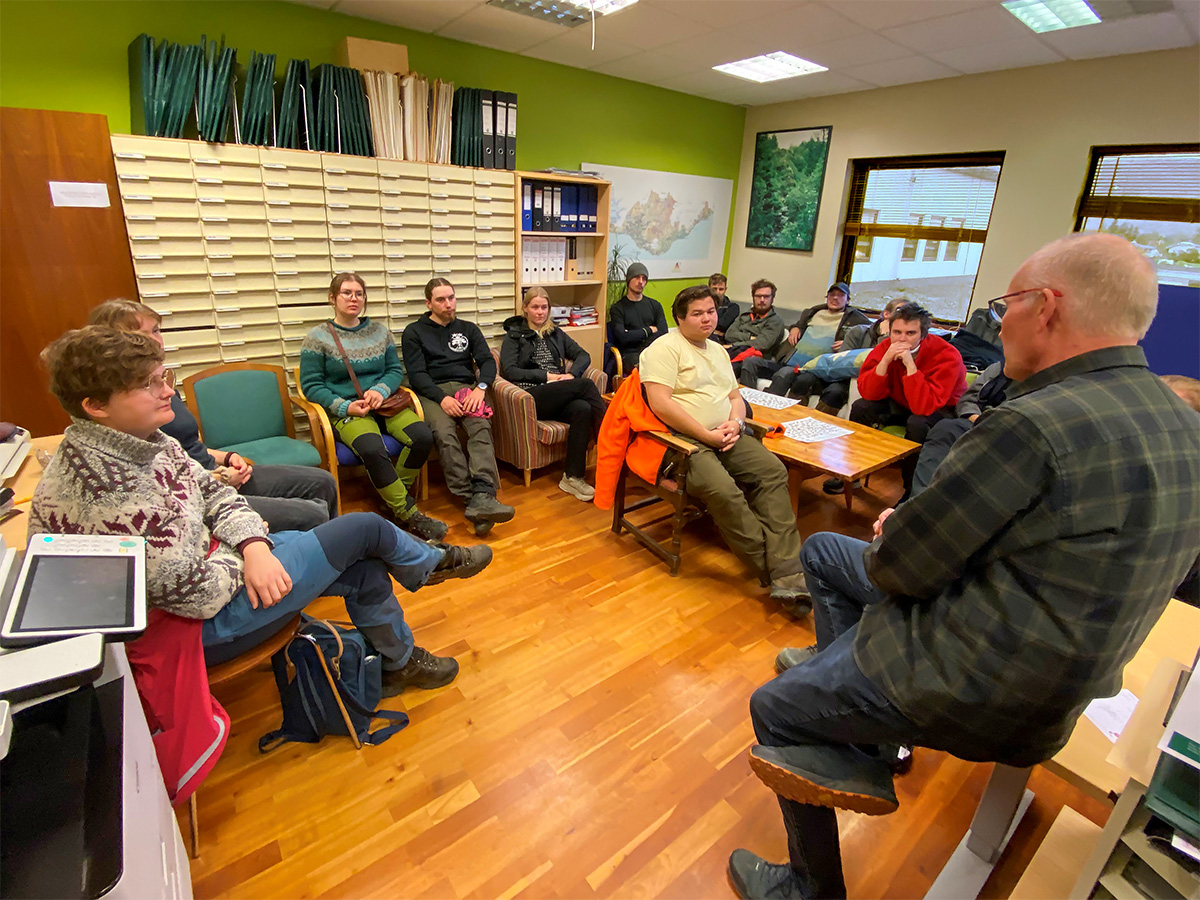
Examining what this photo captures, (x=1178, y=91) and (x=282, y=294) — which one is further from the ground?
(x=1178, y=91)

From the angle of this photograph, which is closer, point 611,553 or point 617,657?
point 617,657

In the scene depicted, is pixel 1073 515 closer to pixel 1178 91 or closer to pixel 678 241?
pixel 1178 91

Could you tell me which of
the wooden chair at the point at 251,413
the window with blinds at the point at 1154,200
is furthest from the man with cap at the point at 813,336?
the wooden chair at the point at 251,413

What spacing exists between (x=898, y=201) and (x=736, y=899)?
5201 mm

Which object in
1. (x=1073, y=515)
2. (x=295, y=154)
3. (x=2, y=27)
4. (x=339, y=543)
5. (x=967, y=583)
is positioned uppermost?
(x=2, y=27)

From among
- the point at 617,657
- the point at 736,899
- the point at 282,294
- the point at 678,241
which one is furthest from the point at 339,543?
the point at 678,241

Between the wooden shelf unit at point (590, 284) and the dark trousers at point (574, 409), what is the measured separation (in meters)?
0.89

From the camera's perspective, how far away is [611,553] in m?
2.80

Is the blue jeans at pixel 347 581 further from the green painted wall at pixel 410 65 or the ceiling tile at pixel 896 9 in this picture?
the ceiling tile at pixel 896 9

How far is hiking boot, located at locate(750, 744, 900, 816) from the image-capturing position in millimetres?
1118

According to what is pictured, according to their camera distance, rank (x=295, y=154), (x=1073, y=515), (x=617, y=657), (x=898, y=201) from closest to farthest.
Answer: (x=1073, y=515), (x=617, y=657), (x=295, y=154), (x=898, y=201)

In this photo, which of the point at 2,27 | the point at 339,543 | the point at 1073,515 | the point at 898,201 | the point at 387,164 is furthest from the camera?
the point at 898,201

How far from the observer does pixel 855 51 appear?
3719mm

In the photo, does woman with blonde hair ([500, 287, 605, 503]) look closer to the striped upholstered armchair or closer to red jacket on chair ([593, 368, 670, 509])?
the striped upholstered armchair
